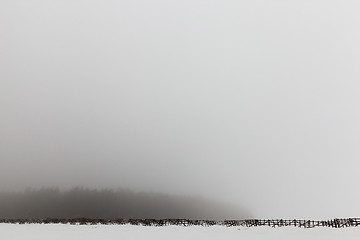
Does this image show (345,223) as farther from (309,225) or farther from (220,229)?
(220,229)

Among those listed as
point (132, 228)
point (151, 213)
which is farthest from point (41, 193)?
point (132, 228)

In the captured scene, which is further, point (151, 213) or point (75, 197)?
point (75, 197)

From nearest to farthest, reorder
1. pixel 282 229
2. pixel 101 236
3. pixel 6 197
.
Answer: pixel 101 236 → pixel 282 229 → pixel 6 197

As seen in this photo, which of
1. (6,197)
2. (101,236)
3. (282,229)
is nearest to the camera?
(101,236)

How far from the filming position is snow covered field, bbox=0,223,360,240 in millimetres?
13180

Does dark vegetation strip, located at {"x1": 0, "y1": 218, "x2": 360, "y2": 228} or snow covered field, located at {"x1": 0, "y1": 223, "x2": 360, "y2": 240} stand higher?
dark vegetation strip, located at {"x1": 0, "y1": 218, "x2": 360, "y2": 228}

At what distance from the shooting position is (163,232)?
1401cm

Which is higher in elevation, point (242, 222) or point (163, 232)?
point (242, 222)

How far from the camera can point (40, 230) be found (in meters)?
14.5

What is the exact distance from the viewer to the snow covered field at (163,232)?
43.2ft

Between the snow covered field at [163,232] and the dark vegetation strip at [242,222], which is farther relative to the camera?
the dark vegetation strip at [242,222]

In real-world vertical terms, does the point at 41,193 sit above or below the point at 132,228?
above

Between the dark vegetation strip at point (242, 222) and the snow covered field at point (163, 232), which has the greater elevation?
the dark vegetation strip at point (242, 222)

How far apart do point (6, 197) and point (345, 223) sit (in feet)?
75.3
